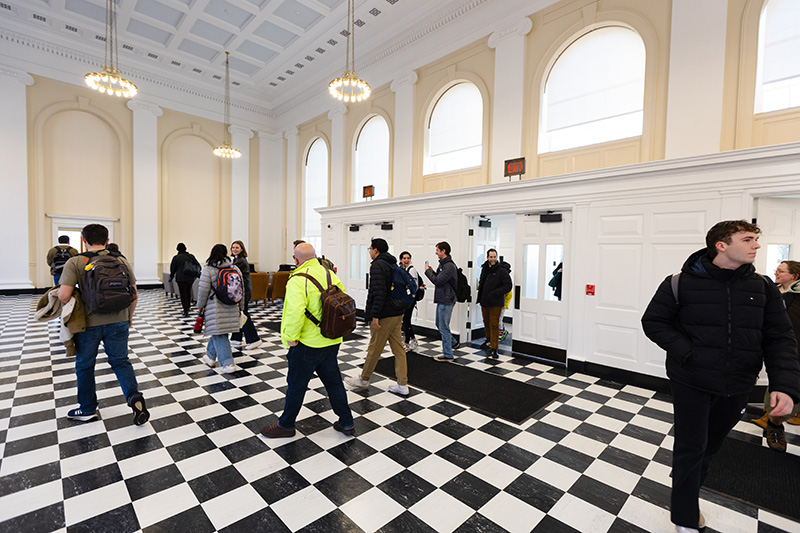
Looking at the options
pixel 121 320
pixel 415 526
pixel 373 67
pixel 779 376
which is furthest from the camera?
pixel 373 67

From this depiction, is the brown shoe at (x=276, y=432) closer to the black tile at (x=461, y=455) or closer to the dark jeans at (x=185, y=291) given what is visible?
the black tile at (x=461, y=455)

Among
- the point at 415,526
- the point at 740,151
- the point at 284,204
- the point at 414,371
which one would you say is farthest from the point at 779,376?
the point at 284,204

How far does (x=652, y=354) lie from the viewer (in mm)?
4387

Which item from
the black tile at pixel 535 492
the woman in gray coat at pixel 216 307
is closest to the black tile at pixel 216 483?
the black tile at pixel 535 492

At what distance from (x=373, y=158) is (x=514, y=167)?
4563mm

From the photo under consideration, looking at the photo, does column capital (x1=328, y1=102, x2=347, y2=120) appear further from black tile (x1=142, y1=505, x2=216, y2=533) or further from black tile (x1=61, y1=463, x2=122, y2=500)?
black tile (x1=142, y1=505, x2=216, y2=533)

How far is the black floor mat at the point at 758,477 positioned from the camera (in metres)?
2.34

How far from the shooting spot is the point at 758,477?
2.58 metres

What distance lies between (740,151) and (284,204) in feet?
41.9

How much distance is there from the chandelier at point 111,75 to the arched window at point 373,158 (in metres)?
5.27

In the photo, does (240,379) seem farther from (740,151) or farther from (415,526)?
(740,151)

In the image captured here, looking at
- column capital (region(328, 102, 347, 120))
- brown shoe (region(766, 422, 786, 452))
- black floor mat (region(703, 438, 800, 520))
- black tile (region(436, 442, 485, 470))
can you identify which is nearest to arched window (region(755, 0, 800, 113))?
brown shoe (region(766, 422, 786, 452))

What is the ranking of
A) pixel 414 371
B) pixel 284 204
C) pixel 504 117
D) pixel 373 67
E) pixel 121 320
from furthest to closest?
pixel 284 204 → pixel 373 67 → pixel 504 117 → pixel 414 371 → pixel 121 320

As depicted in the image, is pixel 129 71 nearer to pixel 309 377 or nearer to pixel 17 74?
pixel 17 74
